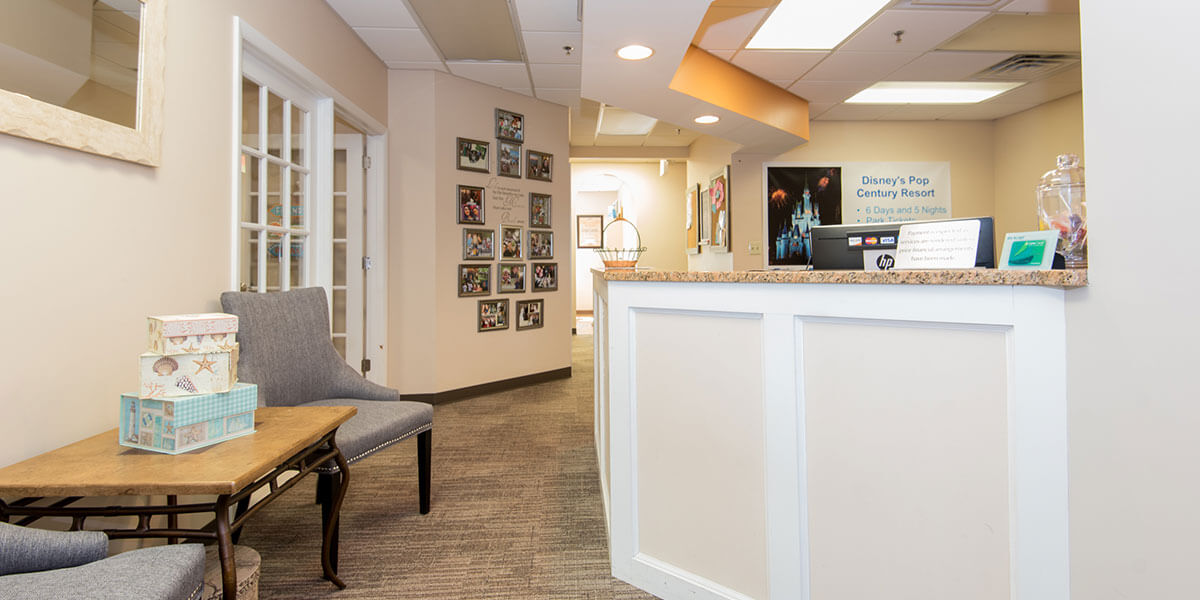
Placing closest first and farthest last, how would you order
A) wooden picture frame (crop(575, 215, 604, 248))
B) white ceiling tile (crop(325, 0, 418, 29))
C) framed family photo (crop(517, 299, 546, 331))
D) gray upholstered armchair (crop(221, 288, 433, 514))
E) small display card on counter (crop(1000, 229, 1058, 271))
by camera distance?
small display card on counter (crop(1000, 229, 1058, 271)) → gray upholstered armchair (crop(221, 288, 433, 514)) → white ceiling tile (crop(325, 0, 418, 29)) → framed family photo (crop(517, 299, 546, 331)) → wooden picture frame (crop(575, 215, 604, 248))

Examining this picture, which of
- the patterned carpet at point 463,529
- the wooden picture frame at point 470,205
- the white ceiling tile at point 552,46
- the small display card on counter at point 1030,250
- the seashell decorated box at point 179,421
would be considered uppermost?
the white ceiling tile at point 552,46

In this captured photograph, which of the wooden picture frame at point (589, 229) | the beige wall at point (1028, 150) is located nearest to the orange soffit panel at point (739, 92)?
the beige wall at point (1028, 150)

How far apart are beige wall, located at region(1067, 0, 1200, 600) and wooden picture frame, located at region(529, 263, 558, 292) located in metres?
4.31

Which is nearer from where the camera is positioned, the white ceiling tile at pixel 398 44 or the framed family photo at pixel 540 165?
the white ceiling tile at pixel 398 44

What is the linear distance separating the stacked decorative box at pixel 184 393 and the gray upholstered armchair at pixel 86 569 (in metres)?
0.29

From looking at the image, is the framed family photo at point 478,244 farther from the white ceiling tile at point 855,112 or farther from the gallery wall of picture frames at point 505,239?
the white ceiling tile at point 855,112

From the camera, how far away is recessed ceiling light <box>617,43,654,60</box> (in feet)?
10.3

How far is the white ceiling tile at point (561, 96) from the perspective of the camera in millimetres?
4805

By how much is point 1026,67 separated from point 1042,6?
4.54 feet

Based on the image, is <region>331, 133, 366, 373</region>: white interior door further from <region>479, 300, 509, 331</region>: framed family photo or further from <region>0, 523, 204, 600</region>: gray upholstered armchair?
<region>0, 523, 204, 600</region>: gray upholstered armchair

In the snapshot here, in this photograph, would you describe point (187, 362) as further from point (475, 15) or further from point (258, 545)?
point (475, 15)

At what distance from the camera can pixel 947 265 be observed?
5.02 ft

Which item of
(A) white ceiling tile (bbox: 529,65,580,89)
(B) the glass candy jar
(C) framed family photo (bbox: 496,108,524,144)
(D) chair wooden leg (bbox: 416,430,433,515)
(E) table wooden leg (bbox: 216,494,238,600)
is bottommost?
(D) chair wooden leg (bbox: 416,430,433,515)

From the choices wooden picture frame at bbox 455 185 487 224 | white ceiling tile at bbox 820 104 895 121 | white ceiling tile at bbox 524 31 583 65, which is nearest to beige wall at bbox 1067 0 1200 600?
white ceiling tile at bbox 524 31 583 65
